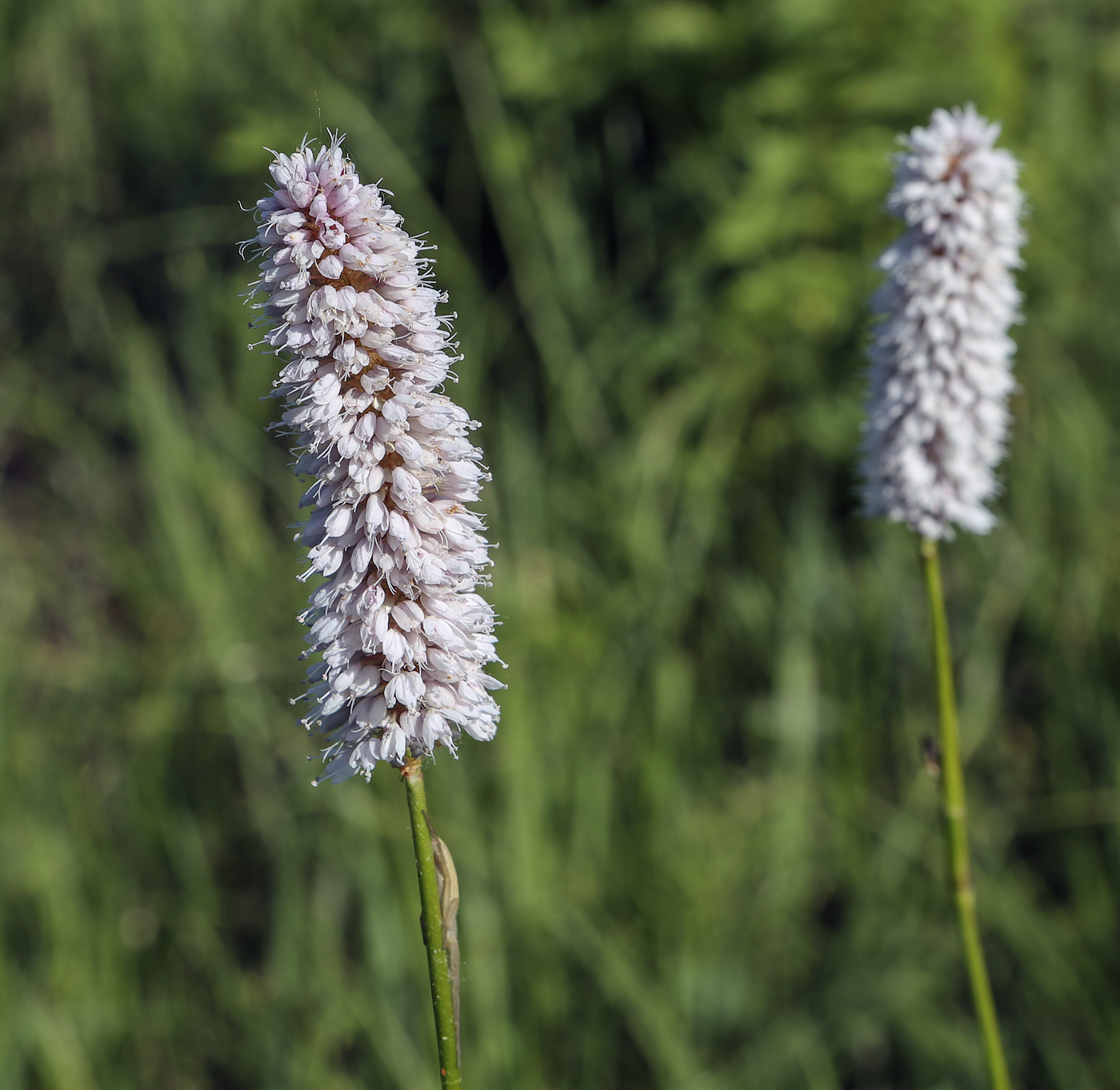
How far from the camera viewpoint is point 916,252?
7.77 ft

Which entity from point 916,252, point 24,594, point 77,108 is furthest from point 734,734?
point 77,108

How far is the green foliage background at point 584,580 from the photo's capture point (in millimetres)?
3502

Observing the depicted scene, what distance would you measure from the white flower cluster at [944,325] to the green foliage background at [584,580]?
65 cm

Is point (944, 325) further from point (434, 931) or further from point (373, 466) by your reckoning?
point (434, 931)

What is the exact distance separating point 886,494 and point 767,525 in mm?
A: 2616

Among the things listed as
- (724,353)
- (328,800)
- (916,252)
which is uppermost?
(724,353)

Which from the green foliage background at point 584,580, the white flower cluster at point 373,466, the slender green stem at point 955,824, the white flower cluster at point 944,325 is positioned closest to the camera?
the white flower cluster at point 373,466

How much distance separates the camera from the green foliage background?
138 inches

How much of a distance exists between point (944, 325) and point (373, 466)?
1.39 meters

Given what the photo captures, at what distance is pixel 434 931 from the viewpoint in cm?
153

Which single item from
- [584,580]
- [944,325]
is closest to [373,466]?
[944,325]

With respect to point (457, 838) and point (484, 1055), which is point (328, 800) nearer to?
point (457, 838)

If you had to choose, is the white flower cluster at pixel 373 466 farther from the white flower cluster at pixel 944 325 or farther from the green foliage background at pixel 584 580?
the green foliage background at pixel 584 580

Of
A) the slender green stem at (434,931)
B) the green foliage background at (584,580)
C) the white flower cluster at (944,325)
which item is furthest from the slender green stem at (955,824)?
the slender green stem at (434,931)
